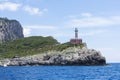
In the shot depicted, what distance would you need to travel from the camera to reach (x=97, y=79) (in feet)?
335

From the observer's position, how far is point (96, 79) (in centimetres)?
10231

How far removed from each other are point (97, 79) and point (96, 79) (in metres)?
0.40
